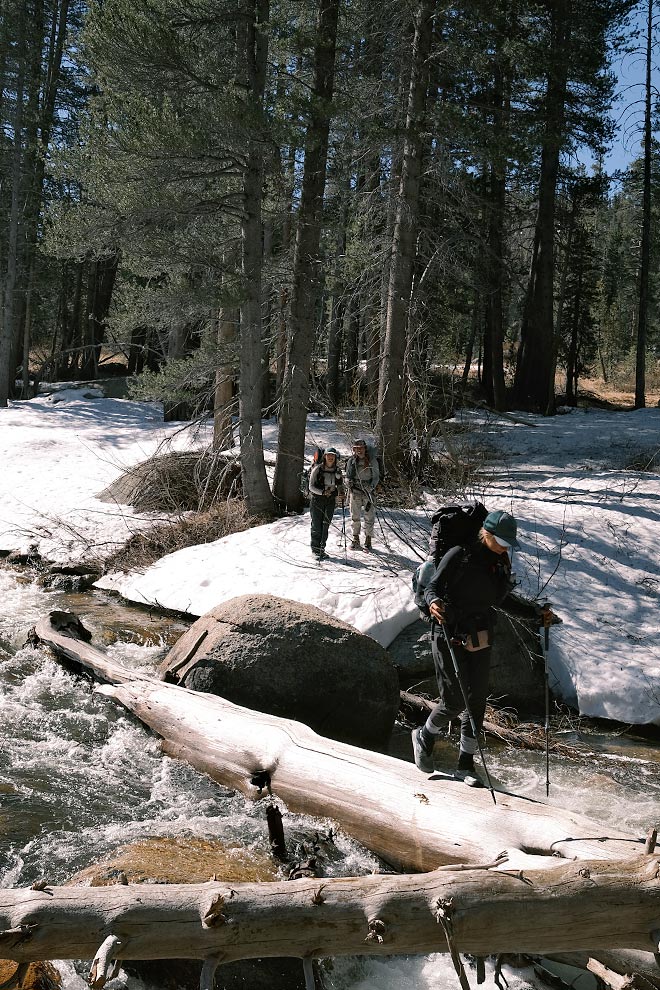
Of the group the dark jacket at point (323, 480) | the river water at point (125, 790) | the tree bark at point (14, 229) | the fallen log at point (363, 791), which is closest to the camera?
the fallen log at point (363, 791)

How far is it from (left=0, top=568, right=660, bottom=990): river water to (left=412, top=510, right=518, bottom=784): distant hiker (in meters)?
1.18

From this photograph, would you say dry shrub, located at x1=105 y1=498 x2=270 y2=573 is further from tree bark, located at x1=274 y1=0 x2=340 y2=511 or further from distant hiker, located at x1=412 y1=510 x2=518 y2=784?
distant hiker, located at x1=412 y1=510 x2=518 y2=784

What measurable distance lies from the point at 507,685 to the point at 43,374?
1125 inches

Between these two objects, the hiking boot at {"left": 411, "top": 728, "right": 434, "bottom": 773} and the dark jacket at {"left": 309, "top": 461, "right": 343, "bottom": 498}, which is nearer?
the hiking boot at {"left": 411, "top": 728, "right": 434, "bottom": 773}

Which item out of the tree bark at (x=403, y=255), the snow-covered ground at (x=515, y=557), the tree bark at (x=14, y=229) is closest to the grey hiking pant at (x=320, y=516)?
the snow-covered ground at (x=515, y=557)

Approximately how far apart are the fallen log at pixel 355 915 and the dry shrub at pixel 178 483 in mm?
11112

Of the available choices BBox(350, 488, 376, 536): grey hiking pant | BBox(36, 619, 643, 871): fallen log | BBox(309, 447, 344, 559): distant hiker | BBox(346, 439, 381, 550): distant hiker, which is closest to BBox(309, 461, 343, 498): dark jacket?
BBox(309, 447, 344, 559): distant hiker

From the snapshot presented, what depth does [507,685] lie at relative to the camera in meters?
9.22

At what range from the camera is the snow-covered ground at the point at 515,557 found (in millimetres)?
9430

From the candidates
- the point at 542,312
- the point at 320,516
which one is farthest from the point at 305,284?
the point at 542,312

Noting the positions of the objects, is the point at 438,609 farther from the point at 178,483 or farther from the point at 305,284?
the point at 178,483

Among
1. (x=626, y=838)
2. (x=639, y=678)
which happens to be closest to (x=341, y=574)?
(x=639, y=678)

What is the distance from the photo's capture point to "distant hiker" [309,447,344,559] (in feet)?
38.1

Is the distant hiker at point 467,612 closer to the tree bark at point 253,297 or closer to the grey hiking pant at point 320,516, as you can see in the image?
the grey hiking pant at point 320,516
